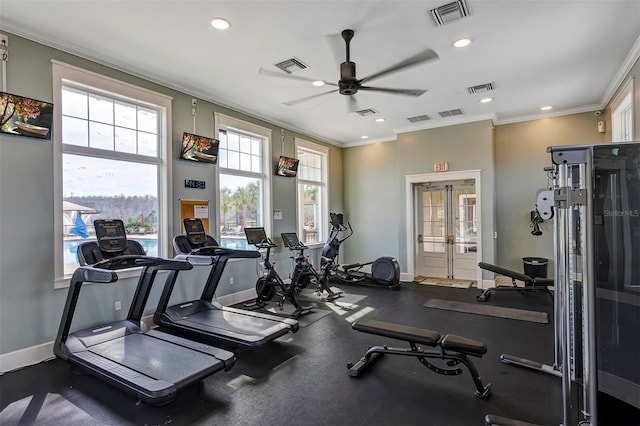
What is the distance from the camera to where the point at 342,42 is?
3.75 meters

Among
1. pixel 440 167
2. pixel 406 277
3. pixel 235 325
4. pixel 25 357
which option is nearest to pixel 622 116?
pixel 440 167

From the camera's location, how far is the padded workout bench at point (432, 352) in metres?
2.75

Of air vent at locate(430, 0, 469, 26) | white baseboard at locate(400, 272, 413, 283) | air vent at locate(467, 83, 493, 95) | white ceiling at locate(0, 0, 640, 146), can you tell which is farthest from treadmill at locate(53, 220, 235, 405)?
white baseboard at locate(400, 272, 413, 283)

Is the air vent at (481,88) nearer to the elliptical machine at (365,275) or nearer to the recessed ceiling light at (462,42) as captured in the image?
the recessed ceiling light at (462,42)

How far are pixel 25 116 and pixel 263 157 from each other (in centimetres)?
374

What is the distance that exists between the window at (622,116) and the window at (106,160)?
21.8ft

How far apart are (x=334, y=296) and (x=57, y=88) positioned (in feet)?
16.5

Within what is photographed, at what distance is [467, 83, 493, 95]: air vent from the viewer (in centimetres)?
507

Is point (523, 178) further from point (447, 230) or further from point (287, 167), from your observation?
point (287, 167)

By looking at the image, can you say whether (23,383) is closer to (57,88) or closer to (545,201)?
(57,88)

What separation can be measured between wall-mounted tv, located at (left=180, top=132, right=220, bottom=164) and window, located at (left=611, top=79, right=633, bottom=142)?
6.04m

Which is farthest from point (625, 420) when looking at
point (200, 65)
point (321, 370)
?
point (200, 65)

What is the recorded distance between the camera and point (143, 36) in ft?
11.8

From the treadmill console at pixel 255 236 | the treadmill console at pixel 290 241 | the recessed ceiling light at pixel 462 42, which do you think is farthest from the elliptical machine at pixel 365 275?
the recessed ceiling light at pixel 462 42
